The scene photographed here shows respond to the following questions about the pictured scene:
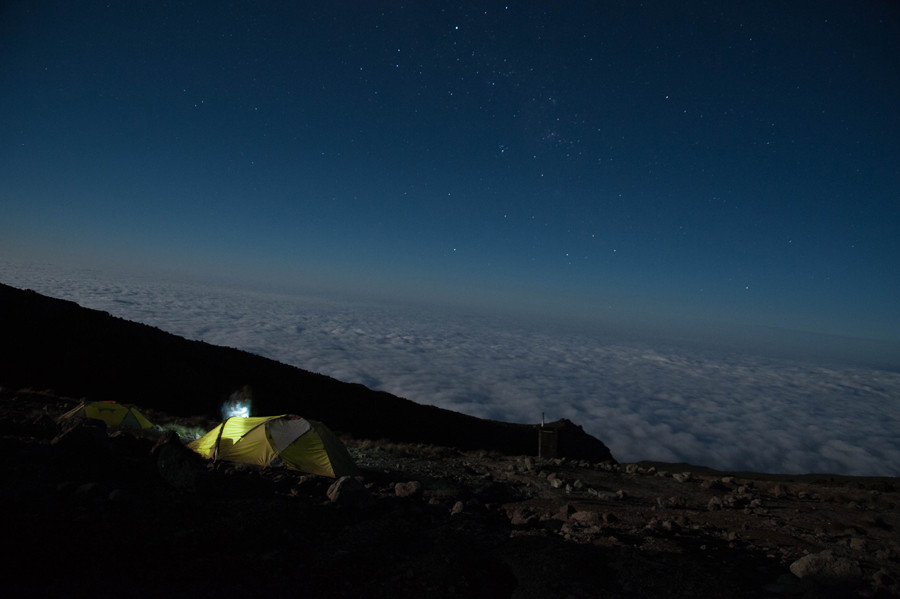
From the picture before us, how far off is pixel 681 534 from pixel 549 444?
13369 mm

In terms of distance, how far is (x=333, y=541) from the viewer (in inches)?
189

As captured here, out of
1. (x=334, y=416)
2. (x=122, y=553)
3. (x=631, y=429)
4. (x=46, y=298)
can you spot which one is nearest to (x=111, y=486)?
(x=122, y=553)

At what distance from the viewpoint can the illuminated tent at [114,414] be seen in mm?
11641

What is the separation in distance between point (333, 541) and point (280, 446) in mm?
5034

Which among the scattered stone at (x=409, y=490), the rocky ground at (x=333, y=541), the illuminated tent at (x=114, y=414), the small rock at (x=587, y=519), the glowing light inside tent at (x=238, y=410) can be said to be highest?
the rocky ground at (x=333, y=541)

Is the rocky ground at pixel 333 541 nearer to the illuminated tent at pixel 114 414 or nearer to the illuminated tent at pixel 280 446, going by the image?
the illuminated tent at pixel 280 446

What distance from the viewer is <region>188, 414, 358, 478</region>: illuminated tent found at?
889cm

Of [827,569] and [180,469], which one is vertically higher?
[180,469]

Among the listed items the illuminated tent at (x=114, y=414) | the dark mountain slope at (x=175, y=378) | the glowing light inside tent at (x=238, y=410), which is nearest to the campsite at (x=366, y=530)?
the illuminated tent at (x=114, y=414)

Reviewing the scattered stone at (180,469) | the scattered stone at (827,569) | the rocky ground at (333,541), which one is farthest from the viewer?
the scattered stone at (180,469)

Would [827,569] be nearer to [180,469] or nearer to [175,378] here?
[180,469]

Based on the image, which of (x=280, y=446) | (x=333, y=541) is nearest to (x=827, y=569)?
(x=333, y=541)

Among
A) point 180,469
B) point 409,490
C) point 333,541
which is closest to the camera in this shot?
point 333,541

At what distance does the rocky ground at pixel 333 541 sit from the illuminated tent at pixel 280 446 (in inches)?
74.6
